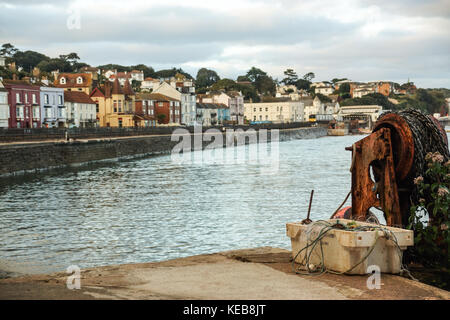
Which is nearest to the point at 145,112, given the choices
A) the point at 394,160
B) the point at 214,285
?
the point at 394,160

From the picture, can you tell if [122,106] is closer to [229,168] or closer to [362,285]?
[229,168]

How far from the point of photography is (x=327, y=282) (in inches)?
280

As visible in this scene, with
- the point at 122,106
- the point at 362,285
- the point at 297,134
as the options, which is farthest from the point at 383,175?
the point at 297,134

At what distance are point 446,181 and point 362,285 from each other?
121 inches

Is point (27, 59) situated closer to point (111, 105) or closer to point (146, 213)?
point (111, 105)

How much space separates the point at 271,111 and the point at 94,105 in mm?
78939

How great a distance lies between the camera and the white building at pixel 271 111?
165000mm

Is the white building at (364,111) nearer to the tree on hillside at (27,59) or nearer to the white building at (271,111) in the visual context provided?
the white building at (271,111)

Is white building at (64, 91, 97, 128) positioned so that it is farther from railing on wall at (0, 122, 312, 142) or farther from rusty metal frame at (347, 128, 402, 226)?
rusty metal frame at (347, 128, 402, 226)

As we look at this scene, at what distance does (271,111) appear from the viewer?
544ft

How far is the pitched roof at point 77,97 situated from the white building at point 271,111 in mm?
78589

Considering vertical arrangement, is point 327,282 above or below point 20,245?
above

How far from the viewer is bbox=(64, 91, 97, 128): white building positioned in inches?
3425
